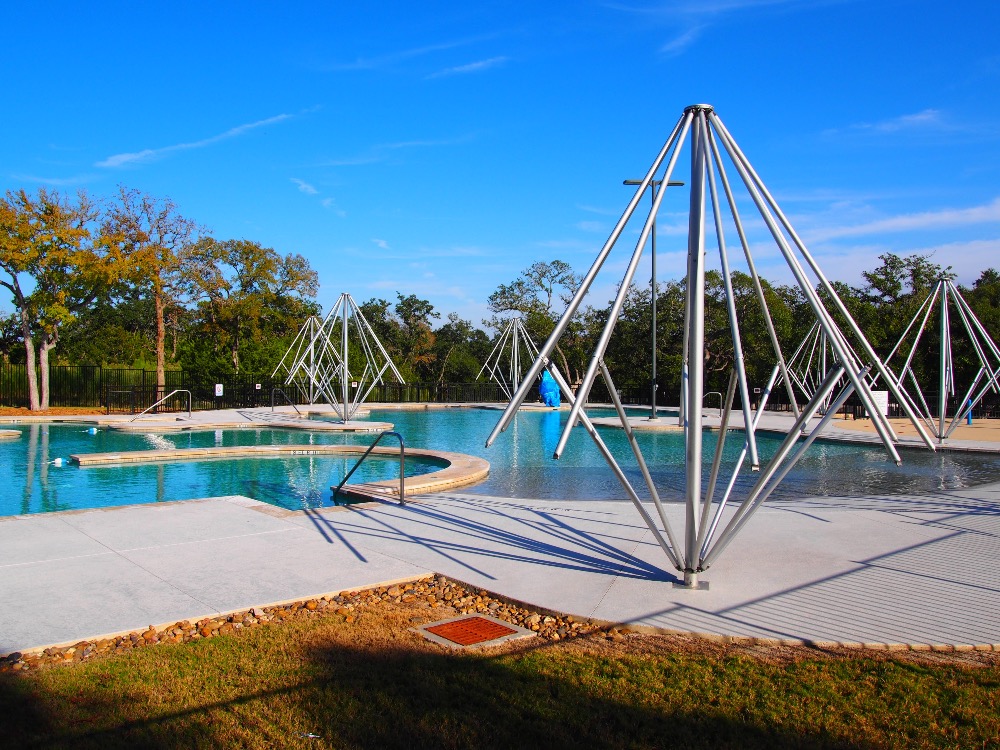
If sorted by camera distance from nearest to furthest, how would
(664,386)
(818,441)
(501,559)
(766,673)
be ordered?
1. (766,673)
2. (501,559)
3. (818,441)
4. (664,386)

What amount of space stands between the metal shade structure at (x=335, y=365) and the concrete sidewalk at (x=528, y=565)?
1353 centimetres

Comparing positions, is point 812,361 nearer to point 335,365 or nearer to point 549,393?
point 549,393

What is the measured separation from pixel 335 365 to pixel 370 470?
1733 cm

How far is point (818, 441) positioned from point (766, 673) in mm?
17814

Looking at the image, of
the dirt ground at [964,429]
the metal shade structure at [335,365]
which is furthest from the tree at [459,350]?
the dirt ground at [964,429]

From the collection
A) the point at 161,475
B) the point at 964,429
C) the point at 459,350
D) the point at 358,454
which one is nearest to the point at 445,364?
the point at 459,350

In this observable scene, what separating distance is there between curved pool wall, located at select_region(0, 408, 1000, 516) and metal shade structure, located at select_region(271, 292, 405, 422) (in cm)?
296

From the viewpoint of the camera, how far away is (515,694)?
4.14m

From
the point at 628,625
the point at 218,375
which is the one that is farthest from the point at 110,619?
the point at 218,375

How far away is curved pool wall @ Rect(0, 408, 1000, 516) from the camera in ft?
39.4

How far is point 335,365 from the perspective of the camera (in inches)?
1240

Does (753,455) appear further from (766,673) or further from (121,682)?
(121,682)

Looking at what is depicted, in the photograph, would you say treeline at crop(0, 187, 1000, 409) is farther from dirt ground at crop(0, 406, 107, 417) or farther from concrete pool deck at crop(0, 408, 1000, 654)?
concrete pool deck at crop(0, 408, 1000, 654)

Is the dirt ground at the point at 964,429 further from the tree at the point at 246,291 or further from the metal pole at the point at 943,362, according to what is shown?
the tree at the point at 246,291
